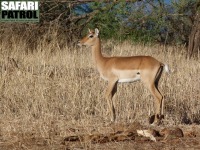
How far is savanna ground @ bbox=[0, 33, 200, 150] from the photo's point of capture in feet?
17.3

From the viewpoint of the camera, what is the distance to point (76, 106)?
760 centimetres

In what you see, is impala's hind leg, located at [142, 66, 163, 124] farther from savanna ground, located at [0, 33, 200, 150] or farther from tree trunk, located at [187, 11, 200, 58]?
tree trunk, located at [187, 11, 200, 58]

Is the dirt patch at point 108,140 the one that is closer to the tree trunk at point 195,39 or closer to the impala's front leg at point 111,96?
the impala's front leg at point 111,96

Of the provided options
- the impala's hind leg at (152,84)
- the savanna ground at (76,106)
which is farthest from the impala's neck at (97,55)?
the impala's hind leg at (152,84)

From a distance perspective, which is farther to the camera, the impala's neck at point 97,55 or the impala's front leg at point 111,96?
the impala's neck at point 97,55

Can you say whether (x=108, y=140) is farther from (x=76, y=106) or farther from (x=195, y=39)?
(x=195, y=39)

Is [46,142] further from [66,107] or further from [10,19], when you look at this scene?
[10,19]

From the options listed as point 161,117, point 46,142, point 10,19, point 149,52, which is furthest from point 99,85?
point 10,19

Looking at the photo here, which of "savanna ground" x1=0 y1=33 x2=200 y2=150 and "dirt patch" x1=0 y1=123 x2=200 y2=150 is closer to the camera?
"dirt patch" x1=0 y1=123 x2=200 y2=150

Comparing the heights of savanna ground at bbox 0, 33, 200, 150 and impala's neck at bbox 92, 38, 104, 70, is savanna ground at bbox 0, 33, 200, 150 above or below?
below

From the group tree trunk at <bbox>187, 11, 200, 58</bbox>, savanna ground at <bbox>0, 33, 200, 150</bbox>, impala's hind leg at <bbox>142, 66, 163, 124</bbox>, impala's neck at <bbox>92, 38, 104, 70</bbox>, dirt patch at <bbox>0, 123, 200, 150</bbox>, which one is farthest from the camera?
tree trunk at <bbox>187, 11, 200, 58</bbox>

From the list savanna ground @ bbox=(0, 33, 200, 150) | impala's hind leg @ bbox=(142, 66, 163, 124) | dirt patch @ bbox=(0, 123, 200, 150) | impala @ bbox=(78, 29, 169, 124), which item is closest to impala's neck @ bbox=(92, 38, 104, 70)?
impala @ bbox=(78, 29, 169, 124)

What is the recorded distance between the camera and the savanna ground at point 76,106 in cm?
528

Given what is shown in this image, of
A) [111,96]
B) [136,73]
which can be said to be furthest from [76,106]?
[136,73]
